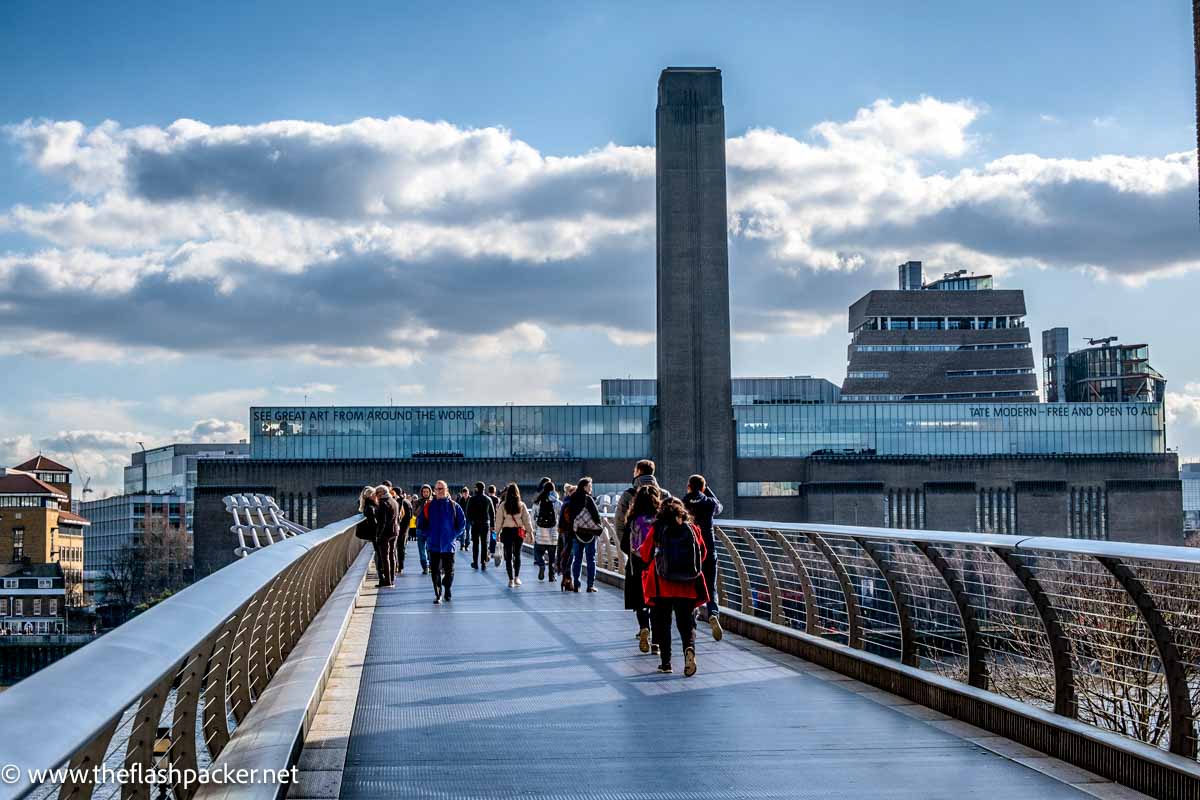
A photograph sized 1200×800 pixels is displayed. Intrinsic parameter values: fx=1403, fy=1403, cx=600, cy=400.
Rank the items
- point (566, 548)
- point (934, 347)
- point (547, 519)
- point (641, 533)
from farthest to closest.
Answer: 1. point (934, 347)
2. point (547, 519)
3. point (566, 548)
4. point (641, 533)

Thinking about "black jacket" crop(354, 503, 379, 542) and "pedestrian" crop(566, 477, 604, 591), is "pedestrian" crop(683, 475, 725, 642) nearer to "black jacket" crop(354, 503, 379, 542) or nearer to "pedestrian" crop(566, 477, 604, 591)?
"pedestrian" crop(566, 477, 604, 591)

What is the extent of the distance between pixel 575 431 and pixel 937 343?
4996 cm

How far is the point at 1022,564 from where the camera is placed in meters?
8.24

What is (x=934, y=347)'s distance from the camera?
13875 centimetres

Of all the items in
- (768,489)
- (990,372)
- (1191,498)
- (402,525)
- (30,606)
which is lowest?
(30,606)

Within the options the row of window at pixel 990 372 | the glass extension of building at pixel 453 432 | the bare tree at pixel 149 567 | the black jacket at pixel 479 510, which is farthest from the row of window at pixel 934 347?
the black jacket at pixel 479 510

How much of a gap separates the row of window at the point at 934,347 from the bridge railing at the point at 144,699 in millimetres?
133642

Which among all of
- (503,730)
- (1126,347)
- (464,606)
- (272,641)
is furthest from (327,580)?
(1126,347)

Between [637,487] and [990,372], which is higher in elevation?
[990,372]

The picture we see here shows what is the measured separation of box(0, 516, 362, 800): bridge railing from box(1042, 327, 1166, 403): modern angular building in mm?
124275

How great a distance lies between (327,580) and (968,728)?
41.7 ft

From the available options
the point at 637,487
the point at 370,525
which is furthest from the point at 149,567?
the point at 637,487

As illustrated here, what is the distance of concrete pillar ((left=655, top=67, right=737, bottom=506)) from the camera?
315 ft

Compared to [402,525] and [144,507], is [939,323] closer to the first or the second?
[144,507]
